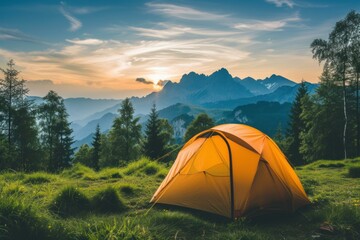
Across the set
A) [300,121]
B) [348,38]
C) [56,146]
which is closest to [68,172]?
[348,38]

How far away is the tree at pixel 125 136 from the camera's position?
50.1 metres

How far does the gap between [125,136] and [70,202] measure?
43813 mm

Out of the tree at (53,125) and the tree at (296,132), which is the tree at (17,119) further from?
the tree at (296,132)

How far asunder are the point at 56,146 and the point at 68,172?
36694 millimetres

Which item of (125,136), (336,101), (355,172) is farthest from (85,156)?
(355,172)

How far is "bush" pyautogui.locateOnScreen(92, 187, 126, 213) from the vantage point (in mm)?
7681

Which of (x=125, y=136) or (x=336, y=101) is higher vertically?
(x=336, y=101)

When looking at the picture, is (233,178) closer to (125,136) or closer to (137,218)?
(137,218)

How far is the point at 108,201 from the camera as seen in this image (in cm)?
778

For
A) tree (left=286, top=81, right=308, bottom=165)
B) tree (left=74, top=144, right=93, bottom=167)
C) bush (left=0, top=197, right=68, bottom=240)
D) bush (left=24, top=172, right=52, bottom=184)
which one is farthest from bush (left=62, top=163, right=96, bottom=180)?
tree (left=74, top=144, right=93, bottom=167)

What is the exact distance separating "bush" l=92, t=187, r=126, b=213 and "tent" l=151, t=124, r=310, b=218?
42.2 inches

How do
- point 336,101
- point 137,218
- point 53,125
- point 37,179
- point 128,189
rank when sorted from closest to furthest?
point 137,218
point 128,189
point 37,179
point 336,101
point 53,125

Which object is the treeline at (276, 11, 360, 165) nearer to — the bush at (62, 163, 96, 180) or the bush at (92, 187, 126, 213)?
the bush at (62, 163, 96, 180)

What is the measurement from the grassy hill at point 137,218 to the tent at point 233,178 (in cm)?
34
